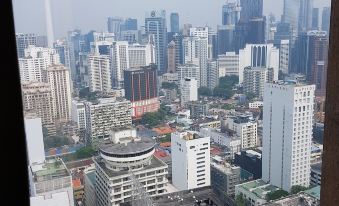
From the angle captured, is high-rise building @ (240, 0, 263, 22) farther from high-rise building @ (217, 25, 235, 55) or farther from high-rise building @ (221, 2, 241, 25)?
high-rise building @ (217, 25, 235, 55)

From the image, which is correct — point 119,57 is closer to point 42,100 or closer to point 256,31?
point 256,31

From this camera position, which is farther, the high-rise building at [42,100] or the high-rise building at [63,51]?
the high-rise building at [63,51]

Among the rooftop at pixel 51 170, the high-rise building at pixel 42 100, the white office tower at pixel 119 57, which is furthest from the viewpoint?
the white office tower at pixel 119 57

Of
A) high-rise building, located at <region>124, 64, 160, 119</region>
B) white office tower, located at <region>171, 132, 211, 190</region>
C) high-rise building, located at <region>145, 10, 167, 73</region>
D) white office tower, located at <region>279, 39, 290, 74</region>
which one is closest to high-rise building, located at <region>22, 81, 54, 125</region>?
white office tower, located at <region>171, 132, 211, 190</region>

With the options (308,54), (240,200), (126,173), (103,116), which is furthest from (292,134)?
(308,54)

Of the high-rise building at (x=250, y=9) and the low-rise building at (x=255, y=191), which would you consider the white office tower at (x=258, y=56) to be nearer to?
the high-rise building at (x=250, y=9)

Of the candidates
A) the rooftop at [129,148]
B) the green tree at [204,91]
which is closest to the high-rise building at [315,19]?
the green tree at [204,91]
